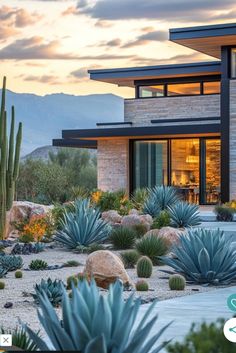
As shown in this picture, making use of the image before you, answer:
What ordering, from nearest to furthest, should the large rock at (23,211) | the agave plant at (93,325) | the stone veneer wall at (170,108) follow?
the agave plant at (93,325) → the large rock at (23,211) → the stone veneer wall at (170,108)

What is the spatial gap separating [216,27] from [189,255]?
1963 centimetres

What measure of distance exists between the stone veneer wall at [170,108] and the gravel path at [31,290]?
64.1 ft

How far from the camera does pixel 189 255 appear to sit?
47.6 feet

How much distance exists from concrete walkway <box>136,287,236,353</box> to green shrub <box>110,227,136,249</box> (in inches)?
277

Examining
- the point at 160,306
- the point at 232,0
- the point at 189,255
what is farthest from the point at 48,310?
the point at 232,0

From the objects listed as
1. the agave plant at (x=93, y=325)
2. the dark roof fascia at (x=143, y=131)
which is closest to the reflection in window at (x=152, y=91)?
the dark roof fascia at (x=143, y=131)

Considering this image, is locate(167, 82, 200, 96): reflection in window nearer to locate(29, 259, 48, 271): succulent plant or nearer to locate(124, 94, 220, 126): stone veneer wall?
locate(124, 94, 220, 126): stone veneer wall

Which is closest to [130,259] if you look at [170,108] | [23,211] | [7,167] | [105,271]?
[105,271]

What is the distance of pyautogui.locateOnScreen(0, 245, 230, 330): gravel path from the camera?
10617mm

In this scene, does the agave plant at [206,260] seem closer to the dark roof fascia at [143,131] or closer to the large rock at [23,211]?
the large rock at [23,211]

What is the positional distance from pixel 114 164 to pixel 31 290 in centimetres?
2567

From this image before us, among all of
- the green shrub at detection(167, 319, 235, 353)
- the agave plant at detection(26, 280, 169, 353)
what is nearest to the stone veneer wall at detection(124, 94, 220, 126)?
the agave plant at detection(26, 280, 169, 353)

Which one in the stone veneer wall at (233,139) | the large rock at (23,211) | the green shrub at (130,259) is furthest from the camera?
the stone veneer wall at (233,139)

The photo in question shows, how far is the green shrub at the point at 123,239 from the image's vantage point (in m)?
19.8
